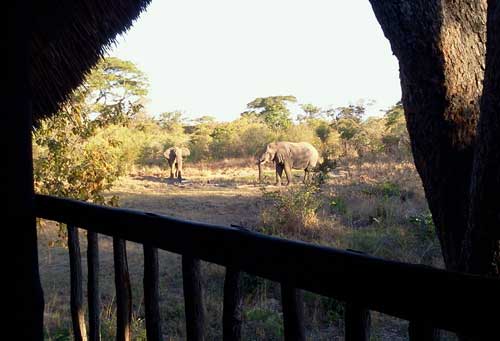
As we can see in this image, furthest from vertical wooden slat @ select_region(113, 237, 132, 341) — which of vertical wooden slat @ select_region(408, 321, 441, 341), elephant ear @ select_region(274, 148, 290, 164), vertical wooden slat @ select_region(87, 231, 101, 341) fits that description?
elephant ear @ select_region(274, 148, 290, 164)

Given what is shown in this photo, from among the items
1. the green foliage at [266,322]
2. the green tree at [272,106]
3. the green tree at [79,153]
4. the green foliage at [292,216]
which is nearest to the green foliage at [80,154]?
the green tree at [79,153]

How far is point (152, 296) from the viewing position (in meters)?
1.81

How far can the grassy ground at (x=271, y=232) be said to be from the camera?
4.82 metres

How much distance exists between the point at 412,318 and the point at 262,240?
419mm

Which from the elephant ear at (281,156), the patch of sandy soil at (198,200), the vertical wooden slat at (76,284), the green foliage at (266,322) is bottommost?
the green foliage at (266,322)

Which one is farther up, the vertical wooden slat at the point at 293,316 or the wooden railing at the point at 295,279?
the wooden railing at the point at 295,279

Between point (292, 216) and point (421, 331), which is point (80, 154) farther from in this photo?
point (421, 331)

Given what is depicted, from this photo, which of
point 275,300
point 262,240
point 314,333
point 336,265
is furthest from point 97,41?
point 275,300

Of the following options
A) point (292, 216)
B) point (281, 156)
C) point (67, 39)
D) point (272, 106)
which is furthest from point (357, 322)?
point (272, 106)

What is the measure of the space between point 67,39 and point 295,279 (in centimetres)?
176

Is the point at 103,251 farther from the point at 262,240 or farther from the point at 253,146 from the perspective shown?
the point at 253,146

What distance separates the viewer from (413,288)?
0.98 metres

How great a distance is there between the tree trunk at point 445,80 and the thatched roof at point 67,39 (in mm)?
1174

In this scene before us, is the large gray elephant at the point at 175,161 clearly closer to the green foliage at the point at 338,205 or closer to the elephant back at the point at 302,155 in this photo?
the elephant back at the point at 302,155
